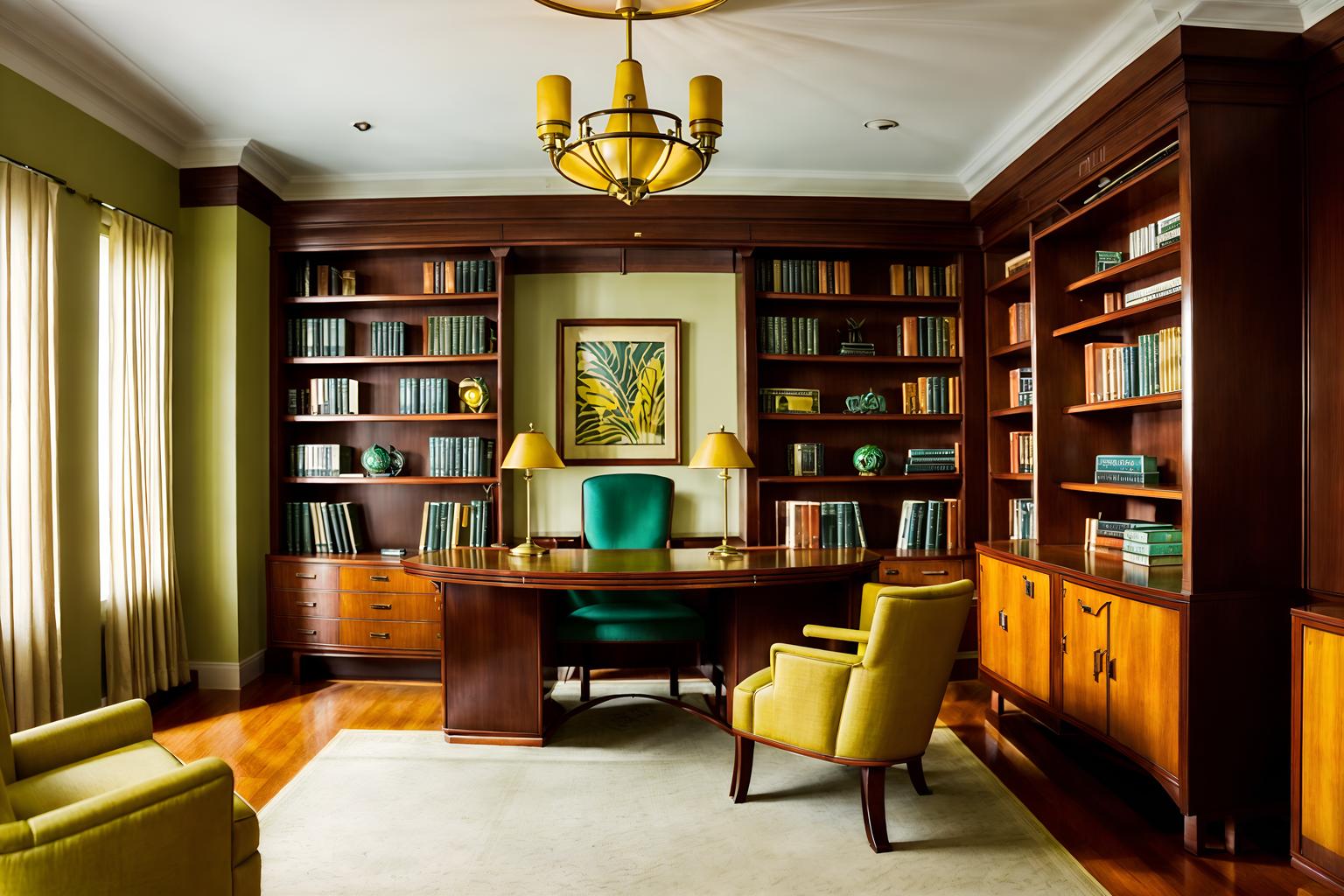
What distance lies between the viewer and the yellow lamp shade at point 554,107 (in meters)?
2.62

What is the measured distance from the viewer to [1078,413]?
159 inches

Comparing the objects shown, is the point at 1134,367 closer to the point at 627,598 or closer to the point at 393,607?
the point at 627,598

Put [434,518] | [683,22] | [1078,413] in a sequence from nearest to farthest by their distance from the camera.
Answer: [683,22], [1078,413], [434,518]

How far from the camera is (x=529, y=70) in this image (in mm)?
3480

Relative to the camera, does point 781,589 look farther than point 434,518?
No

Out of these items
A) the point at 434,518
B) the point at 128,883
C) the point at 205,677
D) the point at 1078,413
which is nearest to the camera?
the point at 128,883

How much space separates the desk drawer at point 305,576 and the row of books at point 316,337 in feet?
4.00

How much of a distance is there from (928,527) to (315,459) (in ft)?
11.8

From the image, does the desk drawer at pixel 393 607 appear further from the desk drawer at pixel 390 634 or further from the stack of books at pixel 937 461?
the stack of books at pixel 937 461

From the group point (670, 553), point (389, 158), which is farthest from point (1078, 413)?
point (389, 158)

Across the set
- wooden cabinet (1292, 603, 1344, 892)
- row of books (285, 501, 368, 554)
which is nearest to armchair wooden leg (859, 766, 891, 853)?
wooden cabinet (1292, 603, 1344, 892)

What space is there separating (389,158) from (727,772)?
353cm

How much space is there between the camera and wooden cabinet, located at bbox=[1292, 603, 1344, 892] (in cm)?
229

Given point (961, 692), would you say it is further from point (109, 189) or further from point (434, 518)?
point (109, 189)
